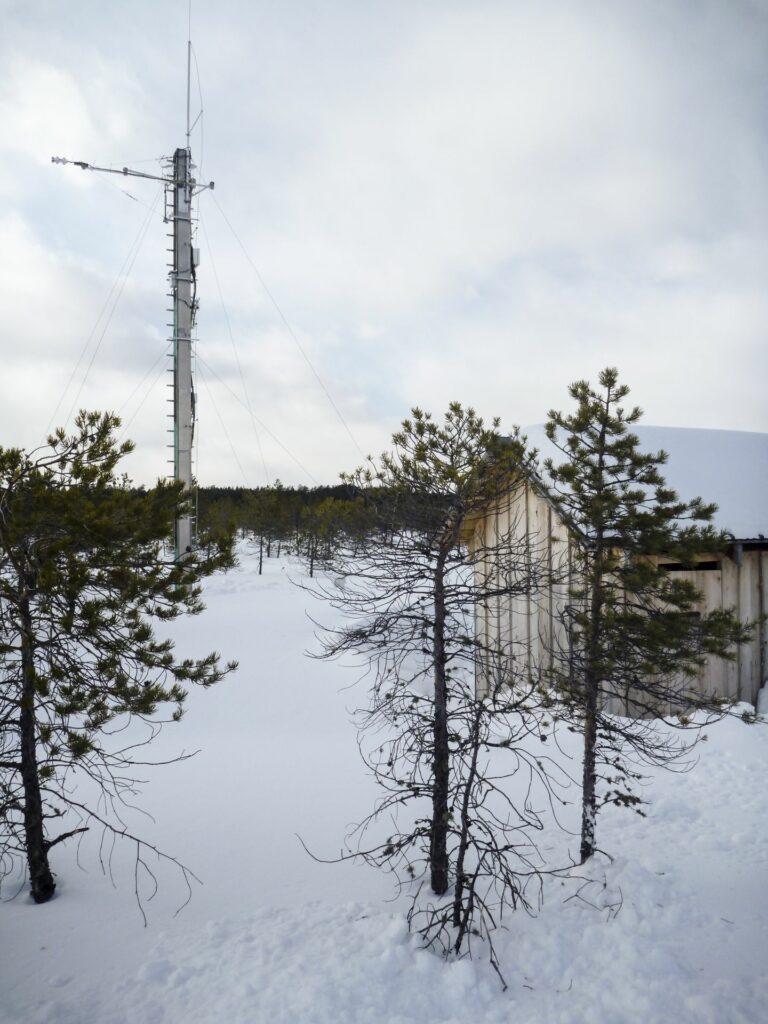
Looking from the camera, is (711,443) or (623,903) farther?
(711,443)

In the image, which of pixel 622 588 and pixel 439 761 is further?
pixel 622 588

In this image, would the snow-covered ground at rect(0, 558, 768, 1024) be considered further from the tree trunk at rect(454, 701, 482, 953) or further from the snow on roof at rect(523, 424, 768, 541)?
the snow on roof at rect(523, 424, 768, 541)

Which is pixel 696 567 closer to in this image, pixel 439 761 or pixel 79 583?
pixel 439 761

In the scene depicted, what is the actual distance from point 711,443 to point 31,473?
40.9 feet

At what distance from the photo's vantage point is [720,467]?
11.7m

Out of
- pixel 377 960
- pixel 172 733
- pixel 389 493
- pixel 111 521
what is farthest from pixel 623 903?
pixel 172 733

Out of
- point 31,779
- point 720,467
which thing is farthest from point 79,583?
point 720,467

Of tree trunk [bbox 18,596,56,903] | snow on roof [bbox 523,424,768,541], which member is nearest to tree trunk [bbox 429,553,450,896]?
tree trunk [bbox 18,596,56,903]

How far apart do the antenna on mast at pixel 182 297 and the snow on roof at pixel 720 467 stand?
7.99 m

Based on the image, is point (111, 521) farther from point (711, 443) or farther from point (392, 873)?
point (711, 443)

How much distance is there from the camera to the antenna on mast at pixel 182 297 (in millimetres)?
14344

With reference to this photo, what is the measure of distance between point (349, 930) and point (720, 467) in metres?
10.3

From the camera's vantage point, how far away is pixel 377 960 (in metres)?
5.25

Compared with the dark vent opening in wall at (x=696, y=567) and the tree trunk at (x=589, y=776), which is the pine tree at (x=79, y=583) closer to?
the tree trunk at (x=589, y=776)
